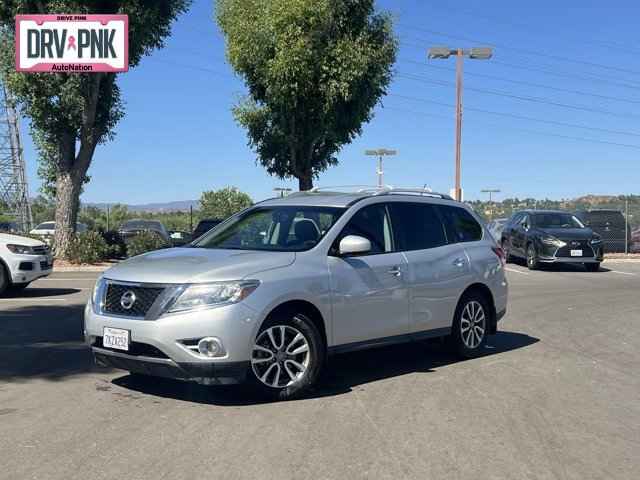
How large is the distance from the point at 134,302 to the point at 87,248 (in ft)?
51.0

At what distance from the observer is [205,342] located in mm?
5621

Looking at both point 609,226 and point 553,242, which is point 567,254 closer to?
point 553,242

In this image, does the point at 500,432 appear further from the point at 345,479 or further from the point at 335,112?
the point at 335,112

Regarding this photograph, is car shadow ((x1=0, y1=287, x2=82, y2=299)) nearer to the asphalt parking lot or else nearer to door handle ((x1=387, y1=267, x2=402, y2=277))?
the asphalt parking lot

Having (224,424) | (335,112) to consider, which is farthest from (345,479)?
(335,112)

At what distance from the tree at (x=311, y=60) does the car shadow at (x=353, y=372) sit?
707 inches

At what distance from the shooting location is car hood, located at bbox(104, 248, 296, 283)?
5.77 m

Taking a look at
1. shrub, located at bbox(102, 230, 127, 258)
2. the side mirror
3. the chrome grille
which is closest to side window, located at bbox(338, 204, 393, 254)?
the side mirror

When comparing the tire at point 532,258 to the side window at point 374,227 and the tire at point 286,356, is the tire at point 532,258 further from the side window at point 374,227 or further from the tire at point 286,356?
the tire at point 286,356

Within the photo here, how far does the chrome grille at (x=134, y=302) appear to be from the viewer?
19.0ft

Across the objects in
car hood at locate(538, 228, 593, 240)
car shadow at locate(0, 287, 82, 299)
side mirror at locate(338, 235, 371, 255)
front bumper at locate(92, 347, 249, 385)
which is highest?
side mirror at locate(338, 235, 371, 255)

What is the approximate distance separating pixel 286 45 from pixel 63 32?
8808mm

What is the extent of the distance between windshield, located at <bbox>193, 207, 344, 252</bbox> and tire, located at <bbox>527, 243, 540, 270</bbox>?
49.2ft

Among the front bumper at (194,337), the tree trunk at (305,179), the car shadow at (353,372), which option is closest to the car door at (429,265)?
the car shadow at (353,372)
